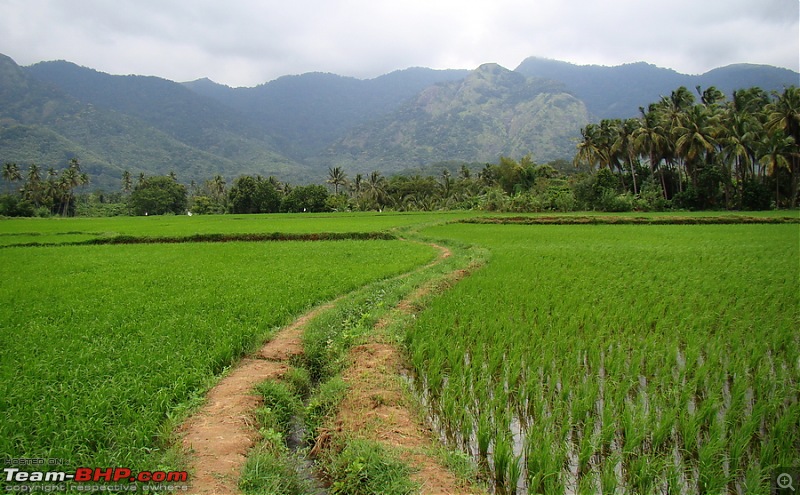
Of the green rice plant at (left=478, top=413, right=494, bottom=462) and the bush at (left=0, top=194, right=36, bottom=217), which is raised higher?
the bush at (left=0, top=194, right=36, bottom=217)

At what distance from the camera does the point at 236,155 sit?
155625 mm

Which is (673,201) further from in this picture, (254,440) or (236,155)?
(236,155)

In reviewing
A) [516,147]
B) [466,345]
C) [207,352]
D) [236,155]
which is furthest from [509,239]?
[236,155]

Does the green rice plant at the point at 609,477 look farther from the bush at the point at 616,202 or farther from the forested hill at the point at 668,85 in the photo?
the forested hill at the point at 668,85

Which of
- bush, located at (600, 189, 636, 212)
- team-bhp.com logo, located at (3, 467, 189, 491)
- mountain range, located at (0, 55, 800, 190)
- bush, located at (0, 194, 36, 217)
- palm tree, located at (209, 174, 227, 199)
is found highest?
mountain range, located at (0, 55, 800, 190)

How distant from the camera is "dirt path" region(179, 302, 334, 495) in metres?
3.04

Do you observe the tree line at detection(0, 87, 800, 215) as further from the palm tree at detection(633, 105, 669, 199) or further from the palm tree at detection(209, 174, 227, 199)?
the palm tree at detection(209, 174, 227, 199)

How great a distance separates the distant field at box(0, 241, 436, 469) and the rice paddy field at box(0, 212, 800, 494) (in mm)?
23


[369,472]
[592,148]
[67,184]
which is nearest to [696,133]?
[592,148]

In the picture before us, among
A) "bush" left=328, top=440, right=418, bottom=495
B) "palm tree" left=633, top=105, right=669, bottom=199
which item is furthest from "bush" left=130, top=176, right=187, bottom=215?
"bush" left=328, top=440, right=418, bottom=495

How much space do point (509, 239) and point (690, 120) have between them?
28.2 m

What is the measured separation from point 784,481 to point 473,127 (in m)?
159
